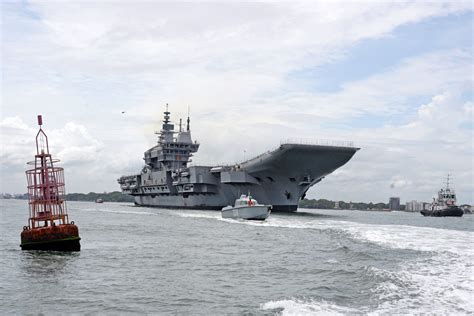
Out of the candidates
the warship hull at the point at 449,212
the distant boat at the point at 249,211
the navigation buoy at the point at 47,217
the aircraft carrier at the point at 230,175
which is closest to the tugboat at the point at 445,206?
the warship hull at the point at 449,212

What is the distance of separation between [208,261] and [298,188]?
135 feet

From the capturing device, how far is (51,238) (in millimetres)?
21547

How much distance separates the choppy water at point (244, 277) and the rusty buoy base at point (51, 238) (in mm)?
547

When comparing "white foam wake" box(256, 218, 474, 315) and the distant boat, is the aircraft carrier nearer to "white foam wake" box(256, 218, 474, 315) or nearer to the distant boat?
the distant boat

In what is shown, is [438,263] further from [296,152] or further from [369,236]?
[296,152]

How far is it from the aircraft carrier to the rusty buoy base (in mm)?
29588

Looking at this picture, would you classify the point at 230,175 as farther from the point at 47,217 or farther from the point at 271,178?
the point at 47,217

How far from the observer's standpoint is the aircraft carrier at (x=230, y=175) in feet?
171

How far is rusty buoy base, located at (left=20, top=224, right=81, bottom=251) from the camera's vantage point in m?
21.5

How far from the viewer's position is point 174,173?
71750 mm

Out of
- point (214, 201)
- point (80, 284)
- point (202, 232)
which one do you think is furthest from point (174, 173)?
point (80, 284)

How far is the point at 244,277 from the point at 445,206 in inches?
2893

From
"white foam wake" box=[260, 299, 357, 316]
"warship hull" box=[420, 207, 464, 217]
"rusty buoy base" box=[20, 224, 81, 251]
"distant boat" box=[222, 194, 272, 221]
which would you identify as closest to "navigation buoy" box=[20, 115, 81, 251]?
"rusty buoy base" box=[20, 224, 81, 251]

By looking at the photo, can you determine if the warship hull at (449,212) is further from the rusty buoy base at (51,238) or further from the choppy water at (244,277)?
the rusty buoy base at (51,238)
